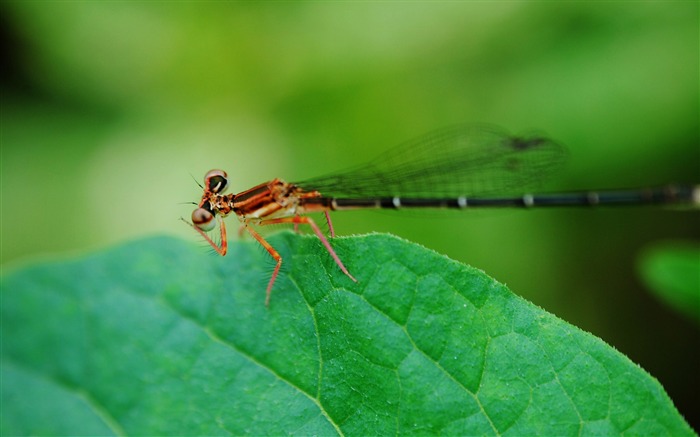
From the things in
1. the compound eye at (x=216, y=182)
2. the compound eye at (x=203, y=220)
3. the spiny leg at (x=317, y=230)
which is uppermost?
the compound eye at (x=216, y=182)

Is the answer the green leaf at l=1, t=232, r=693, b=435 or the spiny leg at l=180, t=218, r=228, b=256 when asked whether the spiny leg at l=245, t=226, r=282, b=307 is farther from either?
the spiny leg at l=180, t=218, r=228, b=256

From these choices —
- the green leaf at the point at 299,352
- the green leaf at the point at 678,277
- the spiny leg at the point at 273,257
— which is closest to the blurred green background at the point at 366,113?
the green leaf at the point at 678,277

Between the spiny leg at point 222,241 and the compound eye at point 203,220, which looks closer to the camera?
the spiny leg at point 222,241

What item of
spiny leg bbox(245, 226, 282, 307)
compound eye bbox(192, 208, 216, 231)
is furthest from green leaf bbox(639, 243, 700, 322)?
compound eye bbox(192, 208, 216, 231)

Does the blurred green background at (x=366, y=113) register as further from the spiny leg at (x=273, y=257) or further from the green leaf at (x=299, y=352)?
the green leaf at (x=299, y=352)

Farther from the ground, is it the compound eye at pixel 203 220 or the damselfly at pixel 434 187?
the compound eye at pixel 203 220

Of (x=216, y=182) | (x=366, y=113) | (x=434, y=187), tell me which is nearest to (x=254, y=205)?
(x=216, y=182)
